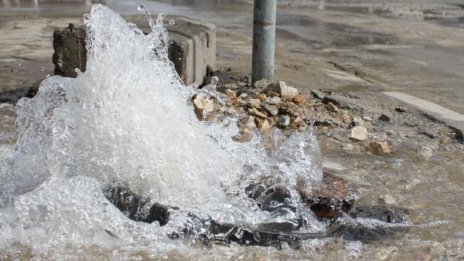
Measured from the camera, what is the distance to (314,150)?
4477 mm

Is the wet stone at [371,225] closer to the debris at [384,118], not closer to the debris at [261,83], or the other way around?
the debris at [384,118]

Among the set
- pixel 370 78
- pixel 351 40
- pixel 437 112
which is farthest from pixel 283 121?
pixel 351 40

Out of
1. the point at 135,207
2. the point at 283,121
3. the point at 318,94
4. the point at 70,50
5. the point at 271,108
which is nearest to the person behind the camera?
the point at 135,207

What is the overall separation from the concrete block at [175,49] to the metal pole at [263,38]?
552 mm

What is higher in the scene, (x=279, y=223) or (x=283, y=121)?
(x=283, y=121)

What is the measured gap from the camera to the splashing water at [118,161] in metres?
3.52

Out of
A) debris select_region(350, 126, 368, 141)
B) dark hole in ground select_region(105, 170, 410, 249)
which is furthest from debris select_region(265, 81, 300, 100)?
dark hole in ground select_region(105, 170, 410, 249)

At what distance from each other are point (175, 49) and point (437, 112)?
2.44m

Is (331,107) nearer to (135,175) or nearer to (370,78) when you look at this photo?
(370,78)

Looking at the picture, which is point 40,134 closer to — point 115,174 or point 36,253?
point 115,174

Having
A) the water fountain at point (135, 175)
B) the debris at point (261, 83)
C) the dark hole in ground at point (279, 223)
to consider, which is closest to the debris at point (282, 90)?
the debris at point (261, 83)

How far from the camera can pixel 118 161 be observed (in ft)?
12.8

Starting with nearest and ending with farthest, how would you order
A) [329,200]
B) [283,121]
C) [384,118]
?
1. [329,200]
2. [283,121]
3. [384,118]

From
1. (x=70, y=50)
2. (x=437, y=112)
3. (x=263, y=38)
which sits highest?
(x=263, y=38)
